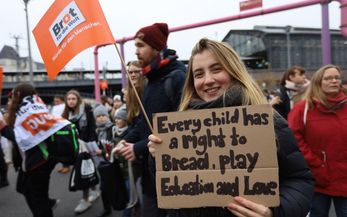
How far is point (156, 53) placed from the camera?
2.42 m

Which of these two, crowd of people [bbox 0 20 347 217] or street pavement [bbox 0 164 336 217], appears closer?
crowd of people [bbox 0 20 347 217]

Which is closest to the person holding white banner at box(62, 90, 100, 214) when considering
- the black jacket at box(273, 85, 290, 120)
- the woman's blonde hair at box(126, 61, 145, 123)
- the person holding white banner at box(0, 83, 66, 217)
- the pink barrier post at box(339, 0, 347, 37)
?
the person holding white banner at box(0, 83, 66, 217)

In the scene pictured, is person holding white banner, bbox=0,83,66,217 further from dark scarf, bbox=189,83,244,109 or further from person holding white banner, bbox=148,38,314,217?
dark scarf, bbox=189,83,244,109

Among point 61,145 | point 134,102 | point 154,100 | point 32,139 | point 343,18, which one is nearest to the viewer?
point 154,100

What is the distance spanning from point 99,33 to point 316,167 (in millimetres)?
1817

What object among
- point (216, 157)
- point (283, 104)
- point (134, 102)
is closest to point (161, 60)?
point (134, 102)

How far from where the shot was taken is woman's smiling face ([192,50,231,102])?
146cm

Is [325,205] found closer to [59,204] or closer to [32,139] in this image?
[32,139]

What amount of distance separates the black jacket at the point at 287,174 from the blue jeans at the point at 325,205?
Answer: 1.52 m

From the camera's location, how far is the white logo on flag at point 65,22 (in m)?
2.27

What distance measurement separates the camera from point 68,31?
232 centimetres

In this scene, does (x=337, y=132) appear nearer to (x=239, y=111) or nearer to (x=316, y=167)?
(x=316, y=167)

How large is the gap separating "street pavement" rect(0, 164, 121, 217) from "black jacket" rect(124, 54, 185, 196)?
234cm

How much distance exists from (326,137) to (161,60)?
135cm
